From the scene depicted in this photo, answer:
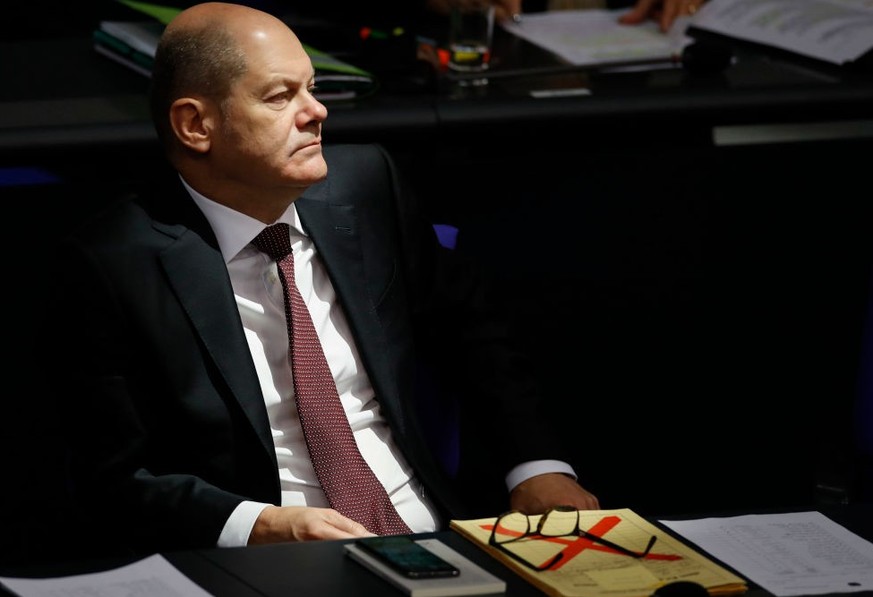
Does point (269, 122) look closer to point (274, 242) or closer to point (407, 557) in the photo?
point (274, 242)

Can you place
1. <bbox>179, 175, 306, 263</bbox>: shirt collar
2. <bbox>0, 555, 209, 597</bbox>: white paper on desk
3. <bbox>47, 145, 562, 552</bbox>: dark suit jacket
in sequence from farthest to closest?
1. <bbox>179, 175, 306, 263</bbox>: shirt collar
2. <bbox>47, 145, 562, 552</bbox>: dark suit jacket
3. <bbox>0, 555, 209, 597</bbox>: white paper on desk

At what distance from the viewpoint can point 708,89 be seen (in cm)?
297

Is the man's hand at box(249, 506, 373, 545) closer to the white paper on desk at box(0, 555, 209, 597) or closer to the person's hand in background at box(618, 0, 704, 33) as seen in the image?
the white paper on desk at box(0, 555, 209, 597)

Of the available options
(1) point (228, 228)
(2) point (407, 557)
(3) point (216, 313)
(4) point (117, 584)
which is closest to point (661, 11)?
(1) point (228, 228)

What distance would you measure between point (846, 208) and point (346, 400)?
1.48 m

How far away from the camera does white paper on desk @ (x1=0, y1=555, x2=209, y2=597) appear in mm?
1555

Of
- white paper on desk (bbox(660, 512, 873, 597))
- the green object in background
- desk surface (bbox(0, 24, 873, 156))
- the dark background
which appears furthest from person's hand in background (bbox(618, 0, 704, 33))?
white paper on desk (bbox(660, 512, 873, 597))

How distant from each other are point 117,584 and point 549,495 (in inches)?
33.7

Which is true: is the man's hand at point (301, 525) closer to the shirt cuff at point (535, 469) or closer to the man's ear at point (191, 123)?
the shirt cuff at point (535, 469)

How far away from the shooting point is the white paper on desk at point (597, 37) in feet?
10.4

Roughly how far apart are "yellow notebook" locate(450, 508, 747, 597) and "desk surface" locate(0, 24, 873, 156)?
118cm

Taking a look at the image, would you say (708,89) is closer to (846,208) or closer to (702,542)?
(846,208)

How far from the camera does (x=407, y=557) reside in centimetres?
165

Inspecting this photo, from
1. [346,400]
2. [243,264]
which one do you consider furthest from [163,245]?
[346,400]
